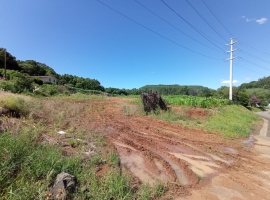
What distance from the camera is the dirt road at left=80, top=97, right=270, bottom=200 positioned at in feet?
9.93

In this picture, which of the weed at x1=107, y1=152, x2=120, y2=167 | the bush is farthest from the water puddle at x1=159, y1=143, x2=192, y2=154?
the bush

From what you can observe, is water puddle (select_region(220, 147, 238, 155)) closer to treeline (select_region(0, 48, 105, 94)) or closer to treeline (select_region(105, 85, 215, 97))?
treeline (select_region(0, 48, 105, 94))

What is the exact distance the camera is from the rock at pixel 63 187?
219cm

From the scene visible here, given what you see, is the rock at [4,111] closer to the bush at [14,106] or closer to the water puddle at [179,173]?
the bush at [14,106]

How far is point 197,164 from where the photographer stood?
4.14 metres

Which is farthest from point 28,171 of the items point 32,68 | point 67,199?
point 32,68

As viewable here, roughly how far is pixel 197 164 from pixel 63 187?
125 inches

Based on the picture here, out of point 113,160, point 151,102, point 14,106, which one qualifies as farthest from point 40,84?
point 113,160

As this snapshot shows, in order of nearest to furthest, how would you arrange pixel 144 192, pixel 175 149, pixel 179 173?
pixel 144 192, pixel 179 173, pixel 175 149

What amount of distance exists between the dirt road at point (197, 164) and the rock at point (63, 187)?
1.24 meters

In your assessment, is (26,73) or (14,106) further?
(26,73)

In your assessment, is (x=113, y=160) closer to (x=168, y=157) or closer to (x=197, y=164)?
(x=168, y=157)

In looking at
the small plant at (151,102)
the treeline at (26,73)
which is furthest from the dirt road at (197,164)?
the treeline at (26,73)

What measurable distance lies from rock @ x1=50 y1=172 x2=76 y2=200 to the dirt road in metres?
1.24
